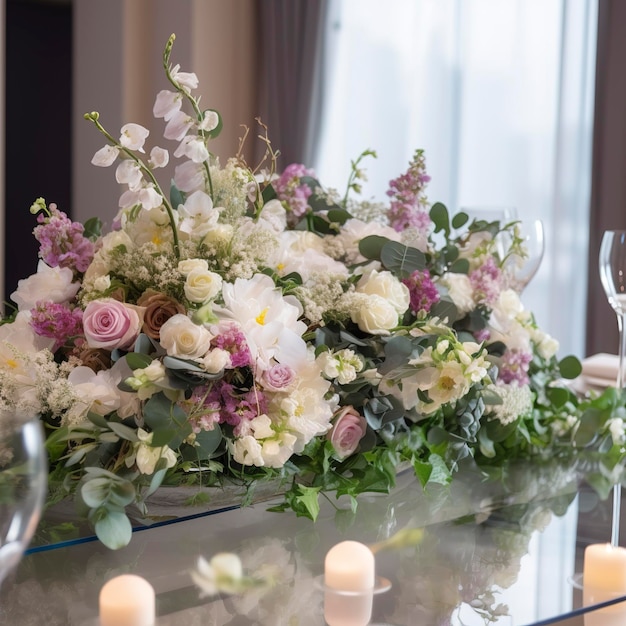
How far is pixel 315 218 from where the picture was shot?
133 cm

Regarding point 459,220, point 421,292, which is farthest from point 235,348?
point 459,220

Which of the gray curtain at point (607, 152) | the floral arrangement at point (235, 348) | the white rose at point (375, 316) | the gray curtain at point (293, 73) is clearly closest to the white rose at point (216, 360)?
the floral arrangement at point (235, 348)

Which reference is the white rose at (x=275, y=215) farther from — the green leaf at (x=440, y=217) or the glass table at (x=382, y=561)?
the glass table at (x=382, y=561)

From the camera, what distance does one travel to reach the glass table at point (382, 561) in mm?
713

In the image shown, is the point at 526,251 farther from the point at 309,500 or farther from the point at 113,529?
the point at 113,529

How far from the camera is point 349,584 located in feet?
2.48

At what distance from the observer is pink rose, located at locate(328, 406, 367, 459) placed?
0.97m

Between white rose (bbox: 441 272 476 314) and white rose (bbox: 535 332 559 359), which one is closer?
white rose (bbox: 441 272 476 314)

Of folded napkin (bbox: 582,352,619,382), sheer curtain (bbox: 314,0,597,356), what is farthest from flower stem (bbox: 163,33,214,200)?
sheer curtain (bbox: 314,0,597,356)

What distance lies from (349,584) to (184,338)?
28cm

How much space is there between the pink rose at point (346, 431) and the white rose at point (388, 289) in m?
0.15

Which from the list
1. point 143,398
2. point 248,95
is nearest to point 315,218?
point 143,398

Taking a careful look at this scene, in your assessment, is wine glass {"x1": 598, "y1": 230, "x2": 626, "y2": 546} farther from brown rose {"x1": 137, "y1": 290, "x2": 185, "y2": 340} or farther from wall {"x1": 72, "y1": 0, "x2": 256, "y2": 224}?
wall {"x1": 72, "y1": 0, "x2": 256, "y2": 224}

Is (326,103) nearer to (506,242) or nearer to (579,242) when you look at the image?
(579,242)
